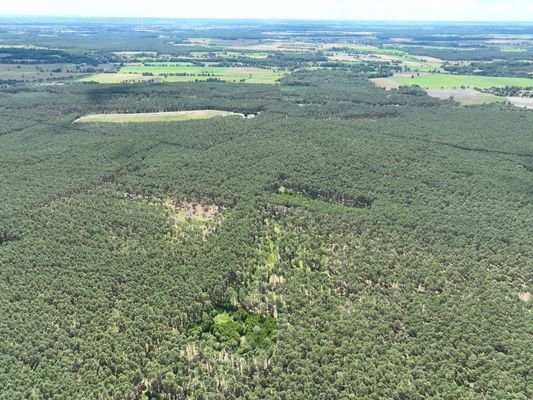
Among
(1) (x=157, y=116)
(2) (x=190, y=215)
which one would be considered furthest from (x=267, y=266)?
(1) (x=157, y=116)

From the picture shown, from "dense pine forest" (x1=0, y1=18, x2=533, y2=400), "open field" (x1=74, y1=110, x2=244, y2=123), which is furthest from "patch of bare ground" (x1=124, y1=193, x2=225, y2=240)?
"open field" (x1=74, y1=110, x2=244, y2=123)

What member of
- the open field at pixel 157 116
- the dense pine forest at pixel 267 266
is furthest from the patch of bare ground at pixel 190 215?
the open field at pixel 157 116

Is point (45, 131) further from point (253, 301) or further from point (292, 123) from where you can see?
point (253, 301)

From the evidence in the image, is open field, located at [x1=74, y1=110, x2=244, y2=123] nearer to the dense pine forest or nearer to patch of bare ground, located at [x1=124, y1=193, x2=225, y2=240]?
the dense pine forest

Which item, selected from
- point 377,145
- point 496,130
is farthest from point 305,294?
point 496,130

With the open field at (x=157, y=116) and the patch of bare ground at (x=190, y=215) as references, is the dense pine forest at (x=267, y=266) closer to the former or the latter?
the patch of bare ground at (x=190, y=215)

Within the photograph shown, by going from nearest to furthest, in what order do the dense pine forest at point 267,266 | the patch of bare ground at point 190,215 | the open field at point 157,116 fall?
the dense pine forest at point 267,266 < the patch of bare ground at point 190,215 < the open field at point 157,116

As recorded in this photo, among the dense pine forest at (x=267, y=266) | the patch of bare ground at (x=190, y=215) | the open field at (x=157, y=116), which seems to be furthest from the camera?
the open field at (x=157, y=116)
